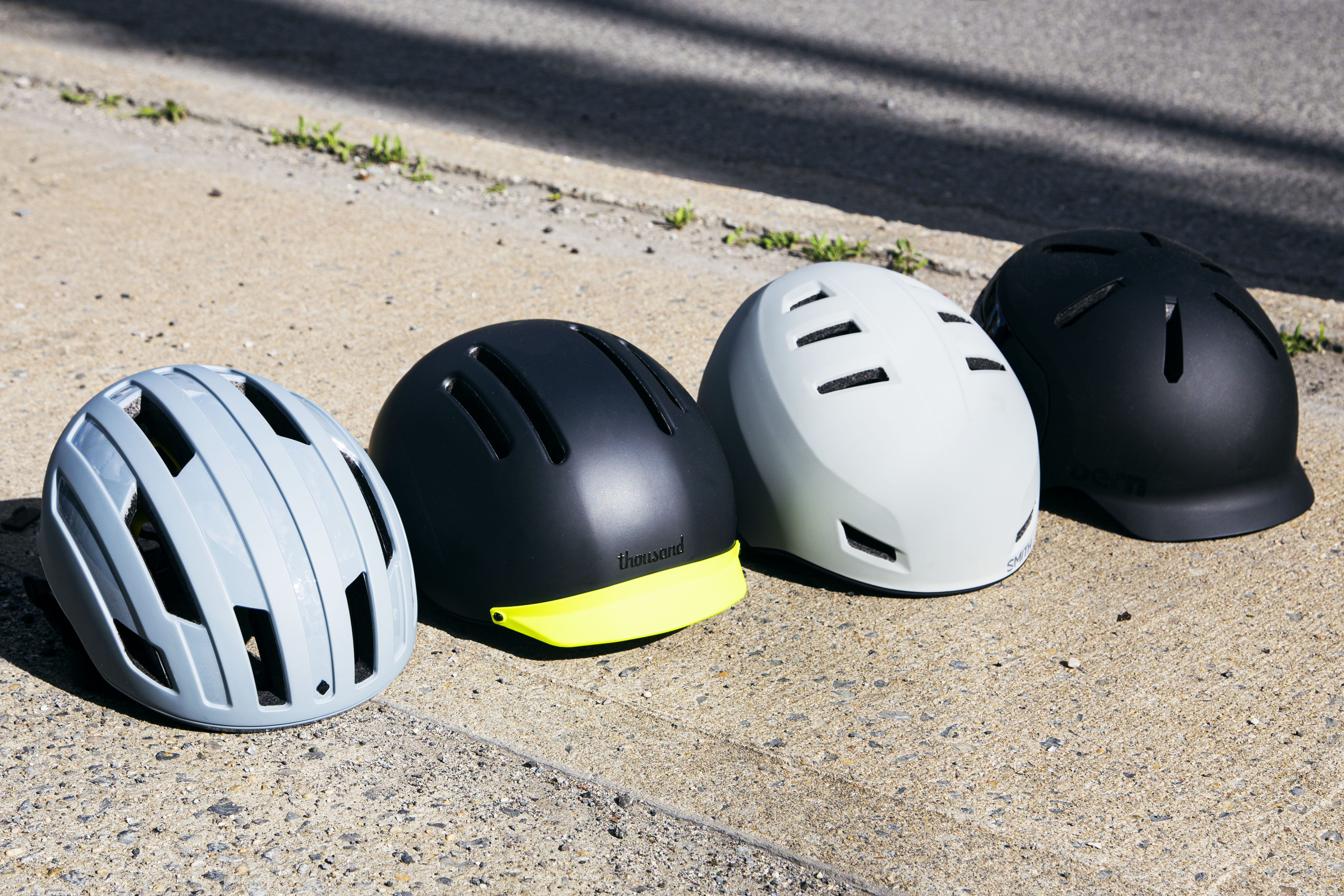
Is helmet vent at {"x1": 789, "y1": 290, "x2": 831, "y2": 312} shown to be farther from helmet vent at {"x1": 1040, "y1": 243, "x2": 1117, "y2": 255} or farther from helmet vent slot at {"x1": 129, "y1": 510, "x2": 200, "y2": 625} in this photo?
helmet vent slot at {"x1": 129, "y1": 510, "x2": 200, "y2": 625}

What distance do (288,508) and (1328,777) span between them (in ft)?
8.45

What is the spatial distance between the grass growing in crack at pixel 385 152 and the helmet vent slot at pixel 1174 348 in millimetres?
4447

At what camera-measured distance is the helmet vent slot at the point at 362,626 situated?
114 inches

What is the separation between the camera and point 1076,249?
4098 millimetres

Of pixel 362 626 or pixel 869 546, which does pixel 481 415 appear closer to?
pixel 362 626

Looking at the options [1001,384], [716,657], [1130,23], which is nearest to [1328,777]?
[1001,384]

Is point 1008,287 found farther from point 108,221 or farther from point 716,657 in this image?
point 108,221

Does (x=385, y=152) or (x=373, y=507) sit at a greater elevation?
(x=385, y=152)

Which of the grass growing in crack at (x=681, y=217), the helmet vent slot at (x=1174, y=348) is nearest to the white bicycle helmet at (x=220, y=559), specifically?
the helmet vent slot at (x=1174, y=348)

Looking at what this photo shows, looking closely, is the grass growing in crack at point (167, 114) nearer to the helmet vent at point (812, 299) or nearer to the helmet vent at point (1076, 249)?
the helmet vent at point (812, 299)

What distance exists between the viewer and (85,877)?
245 centimetres

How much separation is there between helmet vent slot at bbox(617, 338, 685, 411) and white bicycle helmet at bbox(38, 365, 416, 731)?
2.77 ft

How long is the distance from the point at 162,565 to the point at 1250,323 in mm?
3332

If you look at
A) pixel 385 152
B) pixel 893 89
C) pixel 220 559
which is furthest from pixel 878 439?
pixel 893 89
